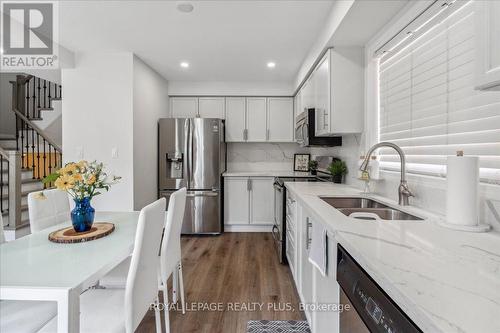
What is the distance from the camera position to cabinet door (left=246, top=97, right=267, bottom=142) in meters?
4.32

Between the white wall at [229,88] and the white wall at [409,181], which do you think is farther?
the white wall at [229,88]

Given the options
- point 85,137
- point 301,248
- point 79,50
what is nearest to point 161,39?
point 79,50

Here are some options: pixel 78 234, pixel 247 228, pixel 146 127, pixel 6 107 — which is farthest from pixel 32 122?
pixel 78 234

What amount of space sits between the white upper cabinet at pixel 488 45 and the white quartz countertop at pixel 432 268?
1.76 ft

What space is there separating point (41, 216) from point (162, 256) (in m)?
0.88

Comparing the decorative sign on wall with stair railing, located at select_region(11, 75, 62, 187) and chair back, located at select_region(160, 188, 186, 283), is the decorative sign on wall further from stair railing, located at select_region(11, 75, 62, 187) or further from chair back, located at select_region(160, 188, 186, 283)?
stair railing, located at select_region(11, 75, 62, 187)

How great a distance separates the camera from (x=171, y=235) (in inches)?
68.9

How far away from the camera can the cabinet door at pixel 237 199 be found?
4.05 m

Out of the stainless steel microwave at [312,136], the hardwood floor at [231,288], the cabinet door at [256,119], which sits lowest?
the hardwood floor at [231,288]

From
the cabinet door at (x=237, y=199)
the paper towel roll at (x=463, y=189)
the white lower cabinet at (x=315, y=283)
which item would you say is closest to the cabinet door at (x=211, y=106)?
the cabinet door at (x=237, y=199)

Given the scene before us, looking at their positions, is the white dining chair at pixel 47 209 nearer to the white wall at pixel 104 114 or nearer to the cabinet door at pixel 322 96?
the white wall at pixel 104 114

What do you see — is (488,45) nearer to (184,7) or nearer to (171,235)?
(171,235)

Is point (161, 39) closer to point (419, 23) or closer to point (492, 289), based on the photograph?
point (419, 23)

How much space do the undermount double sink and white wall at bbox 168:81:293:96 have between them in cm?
274
